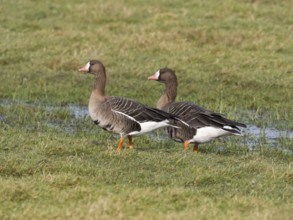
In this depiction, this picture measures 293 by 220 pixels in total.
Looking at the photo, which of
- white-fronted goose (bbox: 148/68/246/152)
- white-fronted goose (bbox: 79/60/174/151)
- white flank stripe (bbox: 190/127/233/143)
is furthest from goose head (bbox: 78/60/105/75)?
white flank stripe (bbox: 190/127/233/143)

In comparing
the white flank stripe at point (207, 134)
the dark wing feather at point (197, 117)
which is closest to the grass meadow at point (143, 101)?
the white flank stripe at point (207, 134)

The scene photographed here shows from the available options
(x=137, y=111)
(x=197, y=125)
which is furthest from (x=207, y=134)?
(x=137, y=111)

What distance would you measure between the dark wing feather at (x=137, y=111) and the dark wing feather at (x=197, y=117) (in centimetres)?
27

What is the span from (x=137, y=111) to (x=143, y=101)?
3.24 metres

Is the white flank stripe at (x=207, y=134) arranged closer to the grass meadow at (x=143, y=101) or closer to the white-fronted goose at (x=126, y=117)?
the grass meadow at (x=143, y=101)

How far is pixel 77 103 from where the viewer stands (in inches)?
527

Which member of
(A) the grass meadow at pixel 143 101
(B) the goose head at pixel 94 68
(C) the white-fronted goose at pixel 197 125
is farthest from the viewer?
(B) the goose head at pixel 94 68

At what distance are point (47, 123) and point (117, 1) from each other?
9520 mm

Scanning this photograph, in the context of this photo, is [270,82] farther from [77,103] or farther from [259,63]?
[77,103]

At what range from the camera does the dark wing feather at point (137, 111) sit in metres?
10.1

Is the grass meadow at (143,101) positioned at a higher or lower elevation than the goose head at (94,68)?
lower

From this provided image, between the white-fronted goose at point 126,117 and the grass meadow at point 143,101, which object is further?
the white-fronted goose at point 126,117

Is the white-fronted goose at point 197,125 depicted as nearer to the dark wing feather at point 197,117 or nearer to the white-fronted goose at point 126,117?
the dark wing feather at point 197,117

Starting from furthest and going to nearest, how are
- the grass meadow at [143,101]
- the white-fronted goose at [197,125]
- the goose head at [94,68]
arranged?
the goose head at [94,68] < the white-fronted goose at [197,125] < the grass meadow at [143,101]
